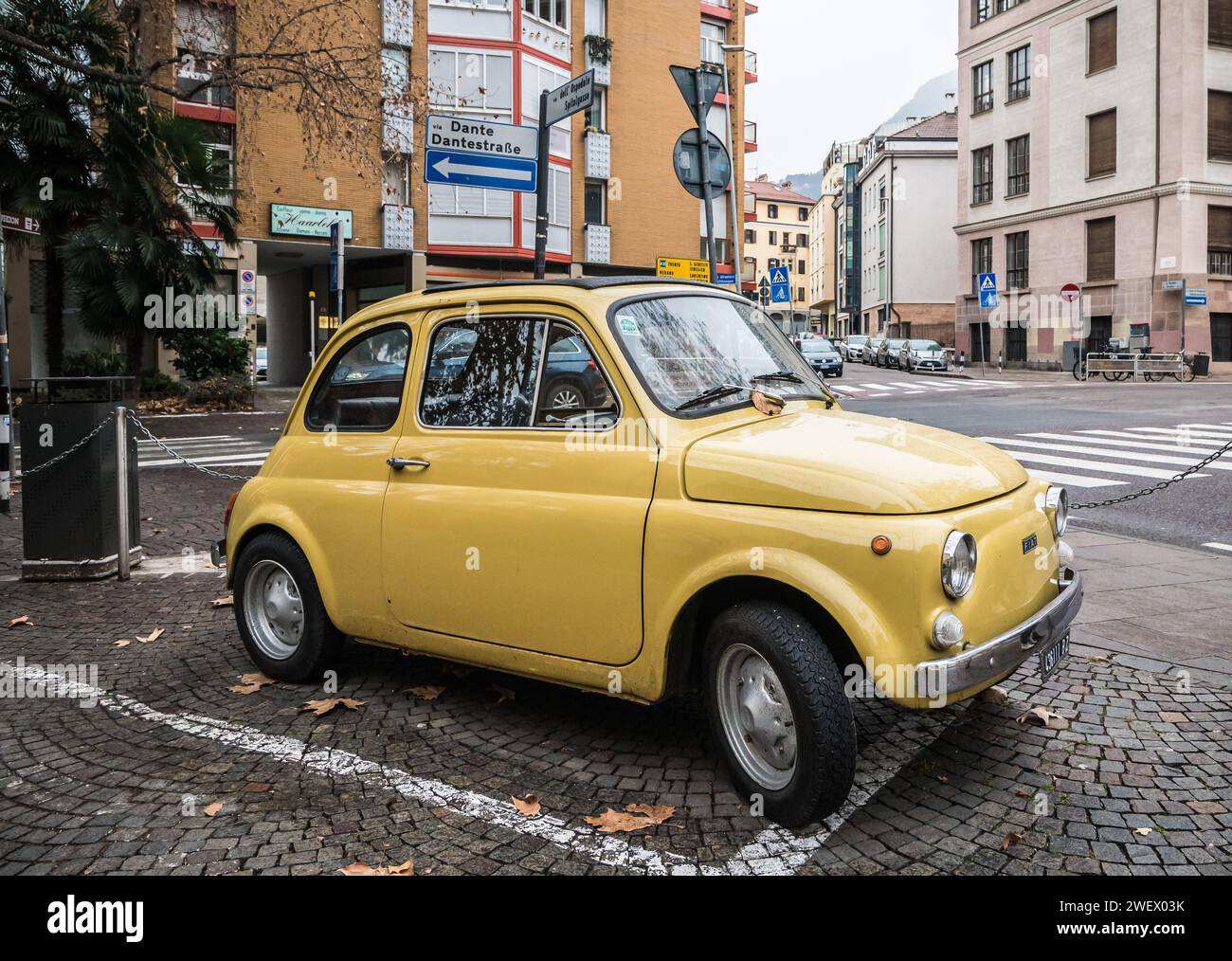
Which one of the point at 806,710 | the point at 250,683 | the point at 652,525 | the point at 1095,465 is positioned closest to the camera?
the point at 806,710

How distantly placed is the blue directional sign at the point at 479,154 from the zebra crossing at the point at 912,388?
1604 cm

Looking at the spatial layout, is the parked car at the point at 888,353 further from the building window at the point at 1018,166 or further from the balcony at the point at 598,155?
the balcony at the point at 598,155

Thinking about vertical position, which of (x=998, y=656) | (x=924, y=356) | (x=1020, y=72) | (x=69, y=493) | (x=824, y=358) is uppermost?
(x=1020, y=72)

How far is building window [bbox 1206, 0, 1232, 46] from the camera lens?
3719cm

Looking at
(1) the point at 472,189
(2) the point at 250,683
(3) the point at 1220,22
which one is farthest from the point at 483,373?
(3) the point at 1220,22

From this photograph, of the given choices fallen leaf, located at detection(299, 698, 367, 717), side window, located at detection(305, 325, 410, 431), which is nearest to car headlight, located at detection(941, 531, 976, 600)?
side window, located at detection(305, 325, 410, 431)

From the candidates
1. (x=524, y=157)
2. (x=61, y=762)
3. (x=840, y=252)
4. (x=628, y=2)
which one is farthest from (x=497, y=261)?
(x=840, y=252)

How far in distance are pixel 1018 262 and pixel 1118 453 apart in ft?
117

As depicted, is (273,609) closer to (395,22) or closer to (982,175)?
(395,22)

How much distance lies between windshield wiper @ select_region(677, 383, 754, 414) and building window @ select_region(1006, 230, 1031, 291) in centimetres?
4549

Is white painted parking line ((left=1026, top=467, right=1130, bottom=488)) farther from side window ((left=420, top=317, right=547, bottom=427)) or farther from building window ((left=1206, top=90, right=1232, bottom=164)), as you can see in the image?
building window ((left=1206, top=90, right=1232, bottom=164))

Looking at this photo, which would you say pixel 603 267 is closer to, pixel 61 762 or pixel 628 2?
pixel 628 2

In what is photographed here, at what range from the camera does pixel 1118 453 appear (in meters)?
13.9

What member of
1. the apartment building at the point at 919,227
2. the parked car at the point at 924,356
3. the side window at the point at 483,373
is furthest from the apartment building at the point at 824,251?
the side window at the point at 483,373
